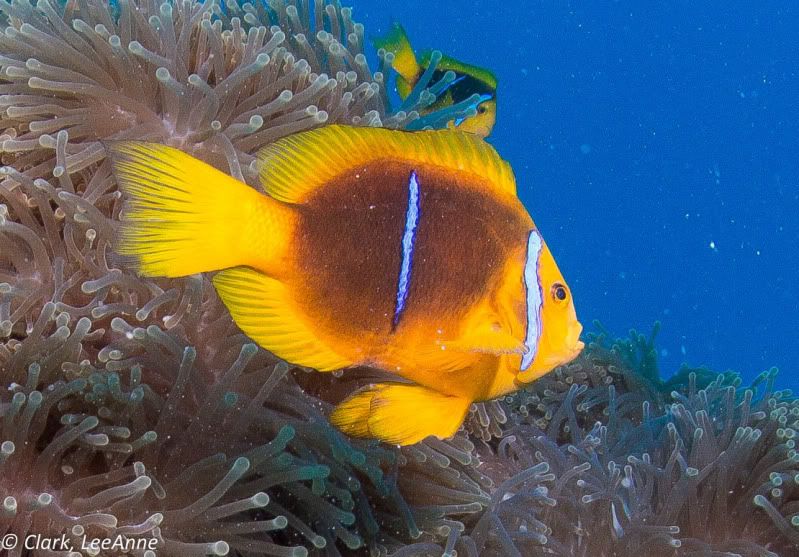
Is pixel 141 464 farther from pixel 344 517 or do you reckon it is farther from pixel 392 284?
pixel 392 284

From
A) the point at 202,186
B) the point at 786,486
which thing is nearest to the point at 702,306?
the point at 786,486

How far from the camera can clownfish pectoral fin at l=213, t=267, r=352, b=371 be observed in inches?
40.6

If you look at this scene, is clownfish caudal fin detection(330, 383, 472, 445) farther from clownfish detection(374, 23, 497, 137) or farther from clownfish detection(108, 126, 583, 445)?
clownfish detection(374, 23, 497, 137)

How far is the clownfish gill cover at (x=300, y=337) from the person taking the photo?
104 centimetres

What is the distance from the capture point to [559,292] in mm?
1060

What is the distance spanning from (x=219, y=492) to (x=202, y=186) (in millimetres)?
741

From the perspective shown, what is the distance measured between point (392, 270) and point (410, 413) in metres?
0.23

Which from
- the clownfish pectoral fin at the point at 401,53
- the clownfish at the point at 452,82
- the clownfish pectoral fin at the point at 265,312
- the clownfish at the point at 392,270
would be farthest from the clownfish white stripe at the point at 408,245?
the clownfish pectoral fin at the point at 401,53

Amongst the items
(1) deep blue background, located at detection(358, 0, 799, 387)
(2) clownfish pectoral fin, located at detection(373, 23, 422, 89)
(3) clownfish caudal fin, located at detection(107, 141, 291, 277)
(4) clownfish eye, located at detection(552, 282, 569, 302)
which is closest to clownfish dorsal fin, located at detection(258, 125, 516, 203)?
(3) clownfish caudal fin, located at detection(107, 141, 291, 277)

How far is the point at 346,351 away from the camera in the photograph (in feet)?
3.48

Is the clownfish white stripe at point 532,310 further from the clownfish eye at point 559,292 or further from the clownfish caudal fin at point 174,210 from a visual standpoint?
the clownfish caudal fin at point 174,210

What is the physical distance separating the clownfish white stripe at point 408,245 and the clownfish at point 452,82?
1757 mm

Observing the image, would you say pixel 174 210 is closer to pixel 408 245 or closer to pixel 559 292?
pixel 408 245

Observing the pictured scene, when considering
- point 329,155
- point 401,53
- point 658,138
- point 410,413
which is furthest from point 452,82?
point 658,138
